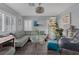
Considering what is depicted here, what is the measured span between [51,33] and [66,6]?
2.03ft

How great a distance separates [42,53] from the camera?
290 cm

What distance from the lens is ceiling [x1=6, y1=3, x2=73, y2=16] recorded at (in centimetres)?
287

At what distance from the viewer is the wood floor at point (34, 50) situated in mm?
2908

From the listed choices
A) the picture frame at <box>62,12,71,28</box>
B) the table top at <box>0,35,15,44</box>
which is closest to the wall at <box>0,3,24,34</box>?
the table top at <box>0,35,15,44</box>

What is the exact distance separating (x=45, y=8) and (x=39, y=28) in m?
0.43

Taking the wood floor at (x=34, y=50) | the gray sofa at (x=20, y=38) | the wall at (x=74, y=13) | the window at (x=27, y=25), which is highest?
the wall at (x=74, y=13)

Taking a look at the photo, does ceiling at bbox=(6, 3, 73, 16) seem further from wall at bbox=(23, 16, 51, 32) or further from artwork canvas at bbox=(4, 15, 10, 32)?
artwork canvas at bbox=(4, 15, 10, 32)

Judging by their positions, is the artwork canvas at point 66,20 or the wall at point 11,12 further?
the artwork canvas at point 66,20

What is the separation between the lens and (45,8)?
2.92m

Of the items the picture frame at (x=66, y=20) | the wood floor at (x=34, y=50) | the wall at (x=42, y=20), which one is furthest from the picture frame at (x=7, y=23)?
the picture frame at (x=66, y=20)

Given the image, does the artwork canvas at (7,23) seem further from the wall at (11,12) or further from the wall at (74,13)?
the wall at (74,13)

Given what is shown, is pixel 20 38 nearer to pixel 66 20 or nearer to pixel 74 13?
pixel 66 20

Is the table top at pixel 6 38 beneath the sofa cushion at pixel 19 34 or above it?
beneath

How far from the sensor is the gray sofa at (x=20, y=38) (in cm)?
295
